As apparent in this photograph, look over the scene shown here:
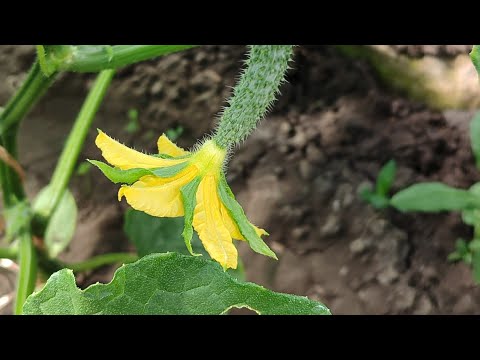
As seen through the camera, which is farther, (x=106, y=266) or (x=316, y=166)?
(x=316, y=166)

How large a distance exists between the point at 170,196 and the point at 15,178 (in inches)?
22.1

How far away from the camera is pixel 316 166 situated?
6.73 feet

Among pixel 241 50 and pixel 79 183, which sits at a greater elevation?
pixel 241 50

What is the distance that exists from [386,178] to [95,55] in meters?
1.26

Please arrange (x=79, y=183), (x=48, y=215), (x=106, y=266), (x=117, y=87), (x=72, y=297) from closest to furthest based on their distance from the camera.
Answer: (x=72, y=297) → (x=48, y=215) → (x=106, y=266) → (x=79, y=183) → (x=117, y=87)

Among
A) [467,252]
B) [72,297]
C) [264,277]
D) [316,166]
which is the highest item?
[72,297]

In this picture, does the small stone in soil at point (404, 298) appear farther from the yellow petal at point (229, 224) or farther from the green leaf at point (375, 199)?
the yellow petal at point (229, 224)

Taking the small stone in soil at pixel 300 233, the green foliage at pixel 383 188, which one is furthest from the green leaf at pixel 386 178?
the small stone in soil at pixel 300 233

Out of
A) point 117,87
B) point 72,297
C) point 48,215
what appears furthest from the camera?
point 117,87

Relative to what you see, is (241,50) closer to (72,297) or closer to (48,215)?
(48,215)

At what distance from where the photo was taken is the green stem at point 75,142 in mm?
1212

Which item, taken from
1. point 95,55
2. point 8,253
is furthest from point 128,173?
point 8,253

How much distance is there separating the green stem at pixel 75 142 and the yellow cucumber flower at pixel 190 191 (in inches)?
18.1

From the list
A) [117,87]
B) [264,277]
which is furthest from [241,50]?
[264,277]
